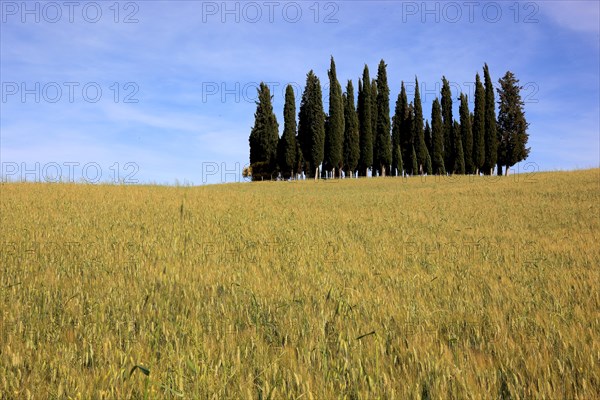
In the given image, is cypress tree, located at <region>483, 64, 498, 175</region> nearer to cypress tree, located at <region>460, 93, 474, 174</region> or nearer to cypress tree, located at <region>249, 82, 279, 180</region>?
cypress tree, located at <region>460, 93, 474, 174</region>

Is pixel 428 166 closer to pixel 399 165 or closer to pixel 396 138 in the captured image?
pixel 399 165

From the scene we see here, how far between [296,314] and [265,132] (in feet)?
160

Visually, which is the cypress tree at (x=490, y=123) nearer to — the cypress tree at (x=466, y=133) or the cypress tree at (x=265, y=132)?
the cypress tree at (x=466, y=133)

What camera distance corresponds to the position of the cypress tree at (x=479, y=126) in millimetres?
50531

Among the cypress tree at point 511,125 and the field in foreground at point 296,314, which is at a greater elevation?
the cypress tree at point 511,125

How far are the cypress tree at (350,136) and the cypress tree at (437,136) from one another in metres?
9.97

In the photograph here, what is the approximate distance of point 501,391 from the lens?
101 inches

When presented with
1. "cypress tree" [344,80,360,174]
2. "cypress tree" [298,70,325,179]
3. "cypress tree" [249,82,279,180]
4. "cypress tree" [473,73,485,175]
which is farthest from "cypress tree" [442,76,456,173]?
"cypress tree" [249,82,279,180]

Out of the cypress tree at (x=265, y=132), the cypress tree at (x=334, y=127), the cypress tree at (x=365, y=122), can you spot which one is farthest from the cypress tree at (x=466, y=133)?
the cypress tree at (x=265, y=132)

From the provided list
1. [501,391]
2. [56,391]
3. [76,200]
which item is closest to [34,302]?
[56,391]

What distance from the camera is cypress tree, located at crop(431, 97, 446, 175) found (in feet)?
173

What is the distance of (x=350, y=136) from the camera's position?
50.6m

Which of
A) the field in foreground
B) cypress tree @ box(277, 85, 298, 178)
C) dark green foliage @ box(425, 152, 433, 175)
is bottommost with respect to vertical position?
the field in foreground

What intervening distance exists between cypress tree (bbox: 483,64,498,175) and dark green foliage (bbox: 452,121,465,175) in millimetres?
2882
